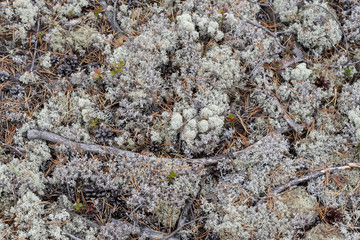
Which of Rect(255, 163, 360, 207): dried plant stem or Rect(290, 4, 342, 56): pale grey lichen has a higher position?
Rect(290, 4, 342, 56): pale grey lichen

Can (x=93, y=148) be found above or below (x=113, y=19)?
below

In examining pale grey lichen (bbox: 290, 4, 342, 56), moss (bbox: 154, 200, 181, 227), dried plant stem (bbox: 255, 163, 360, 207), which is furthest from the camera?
pale grey lichen (bbox: 290, 4, 342, 56)

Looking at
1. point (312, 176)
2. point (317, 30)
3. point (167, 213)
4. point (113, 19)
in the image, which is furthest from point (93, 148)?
point (317, 30)

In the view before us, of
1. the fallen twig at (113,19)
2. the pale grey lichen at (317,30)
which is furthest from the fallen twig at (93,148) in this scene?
the pale grey lichen at (317,30)

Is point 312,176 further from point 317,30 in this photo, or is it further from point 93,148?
point 93,148

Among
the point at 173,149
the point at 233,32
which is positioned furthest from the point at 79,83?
the point at 233,32

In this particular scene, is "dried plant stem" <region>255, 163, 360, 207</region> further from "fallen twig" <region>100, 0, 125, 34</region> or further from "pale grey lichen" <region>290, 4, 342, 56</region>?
"fallen twig" <region>100, 0, 125, 34</region>

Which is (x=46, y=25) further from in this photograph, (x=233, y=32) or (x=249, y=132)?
(x=249, y=132)

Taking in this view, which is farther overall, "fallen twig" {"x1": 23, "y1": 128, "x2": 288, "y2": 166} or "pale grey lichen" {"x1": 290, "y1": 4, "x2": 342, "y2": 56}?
"pale grey lichen" {"x1": 290, "y1": 4, "x2": 342, "y2": 56}

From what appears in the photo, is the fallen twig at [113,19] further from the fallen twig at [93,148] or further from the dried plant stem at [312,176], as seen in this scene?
the dried plant stem at [312,176]

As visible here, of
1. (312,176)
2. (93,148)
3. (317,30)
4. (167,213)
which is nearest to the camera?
(167,213)

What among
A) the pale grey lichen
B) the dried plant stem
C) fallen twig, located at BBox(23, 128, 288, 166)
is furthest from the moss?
the pale grey lichen
